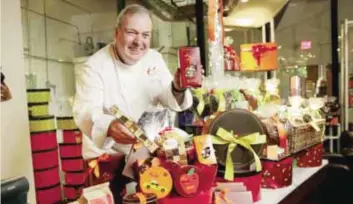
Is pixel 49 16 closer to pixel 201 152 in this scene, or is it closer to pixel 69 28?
pixel 69 28

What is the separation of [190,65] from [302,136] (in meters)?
0.96

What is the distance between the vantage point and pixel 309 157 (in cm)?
221

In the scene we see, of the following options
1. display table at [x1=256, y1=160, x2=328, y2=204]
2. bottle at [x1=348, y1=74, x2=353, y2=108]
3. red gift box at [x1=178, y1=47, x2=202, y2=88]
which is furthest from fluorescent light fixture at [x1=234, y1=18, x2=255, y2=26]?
bottle at [x1=348, y1=74, x2=353, y2=108]

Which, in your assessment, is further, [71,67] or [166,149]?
[71,67]

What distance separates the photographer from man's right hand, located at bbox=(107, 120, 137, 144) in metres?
1.17

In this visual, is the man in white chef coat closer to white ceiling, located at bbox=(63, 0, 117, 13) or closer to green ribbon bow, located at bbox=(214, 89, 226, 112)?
green ribbon bow, located at bbox=(214, 89, 226, 112)

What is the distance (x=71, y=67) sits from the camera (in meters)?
4.97

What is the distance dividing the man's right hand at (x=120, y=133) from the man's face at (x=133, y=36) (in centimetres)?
43

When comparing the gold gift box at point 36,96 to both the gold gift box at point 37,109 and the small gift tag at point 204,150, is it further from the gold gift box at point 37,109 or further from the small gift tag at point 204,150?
the small gift tag at point 204,150

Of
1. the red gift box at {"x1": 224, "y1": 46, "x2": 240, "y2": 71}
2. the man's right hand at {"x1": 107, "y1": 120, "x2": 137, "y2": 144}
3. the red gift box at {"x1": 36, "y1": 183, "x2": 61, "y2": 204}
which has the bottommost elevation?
the red gift box at {"x1": 36, "y1": 183, "x2": 61, "y2": 204}

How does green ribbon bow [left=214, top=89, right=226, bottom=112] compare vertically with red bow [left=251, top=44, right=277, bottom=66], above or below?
below

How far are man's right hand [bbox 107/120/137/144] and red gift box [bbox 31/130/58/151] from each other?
2639 mm

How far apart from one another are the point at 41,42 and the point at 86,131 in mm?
3520

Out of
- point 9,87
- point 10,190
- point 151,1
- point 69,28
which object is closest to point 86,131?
point 10,190
